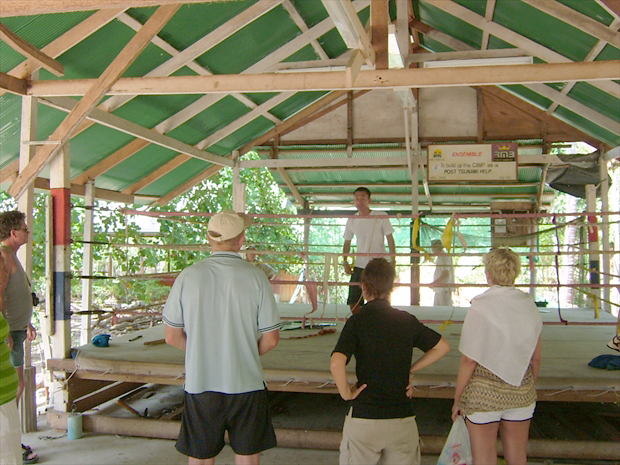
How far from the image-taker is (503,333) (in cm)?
264

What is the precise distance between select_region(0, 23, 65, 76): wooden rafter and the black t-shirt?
3.09 metres

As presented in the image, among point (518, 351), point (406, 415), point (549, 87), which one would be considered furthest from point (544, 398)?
point (549, 87)

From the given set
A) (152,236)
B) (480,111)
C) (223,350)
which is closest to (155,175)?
(152,236)

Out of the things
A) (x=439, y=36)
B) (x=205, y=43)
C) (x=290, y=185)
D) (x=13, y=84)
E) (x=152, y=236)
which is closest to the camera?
(x=13, y=84)

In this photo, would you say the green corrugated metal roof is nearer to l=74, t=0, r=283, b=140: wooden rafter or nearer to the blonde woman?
l=74, t=0, r=283, b=140: wooden rafter

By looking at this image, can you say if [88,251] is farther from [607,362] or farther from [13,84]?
[607,362]

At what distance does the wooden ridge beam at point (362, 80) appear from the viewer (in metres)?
3.87

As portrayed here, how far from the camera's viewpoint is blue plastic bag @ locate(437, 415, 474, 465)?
8.96 ft

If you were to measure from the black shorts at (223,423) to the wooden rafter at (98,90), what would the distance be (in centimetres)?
256

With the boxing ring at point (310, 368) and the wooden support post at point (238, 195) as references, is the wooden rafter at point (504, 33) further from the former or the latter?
the wooden support post at point (238, 195)

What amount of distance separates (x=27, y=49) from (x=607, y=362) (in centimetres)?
481

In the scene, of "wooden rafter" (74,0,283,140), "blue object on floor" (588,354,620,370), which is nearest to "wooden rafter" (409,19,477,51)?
"wooden rafter" (74,0,283,140)

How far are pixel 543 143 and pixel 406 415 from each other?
7661mm

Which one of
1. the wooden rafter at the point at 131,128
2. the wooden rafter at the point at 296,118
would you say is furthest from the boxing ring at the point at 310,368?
the wooden rafter at the point at 296,118
